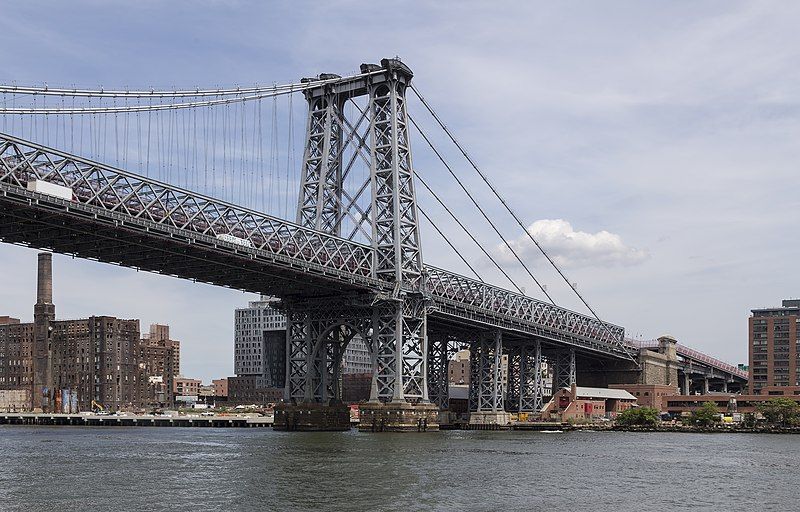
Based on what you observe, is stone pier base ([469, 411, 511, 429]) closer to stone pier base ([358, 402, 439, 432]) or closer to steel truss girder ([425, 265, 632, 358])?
steel truss girder ([425, 265, 632, 358])

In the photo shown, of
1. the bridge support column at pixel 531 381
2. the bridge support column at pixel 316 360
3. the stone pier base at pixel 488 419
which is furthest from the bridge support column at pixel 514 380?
the bridge support column at pixel 316 360

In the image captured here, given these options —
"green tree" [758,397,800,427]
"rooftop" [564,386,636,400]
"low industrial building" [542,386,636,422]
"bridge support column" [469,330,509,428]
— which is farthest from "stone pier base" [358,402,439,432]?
"green tree" [758,397,800,427]

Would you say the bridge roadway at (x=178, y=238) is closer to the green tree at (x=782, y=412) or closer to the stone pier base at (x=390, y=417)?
the stone pier base at (x=390, y=417)

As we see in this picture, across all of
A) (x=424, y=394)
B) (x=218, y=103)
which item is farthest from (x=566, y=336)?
(x=218, y=103)

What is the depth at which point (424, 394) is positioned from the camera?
113m

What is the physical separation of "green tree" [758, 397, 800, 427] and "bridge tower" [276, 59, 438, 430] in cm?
5474

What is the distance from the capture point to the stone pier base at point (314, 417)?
376 feet

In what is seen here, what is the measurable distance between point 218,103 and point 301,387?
3237cm

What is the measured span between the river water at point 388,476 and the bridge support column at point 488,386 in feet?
159

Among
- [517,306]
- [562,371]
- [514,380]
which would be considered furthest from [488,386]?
[562,371]

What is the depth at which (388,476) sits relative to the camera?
6138 centimetres

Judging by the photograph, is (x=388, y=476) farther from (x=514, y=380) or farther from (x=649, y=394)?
(x=649, y=394)

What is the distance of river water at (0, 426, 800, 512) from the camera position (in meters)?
50.6

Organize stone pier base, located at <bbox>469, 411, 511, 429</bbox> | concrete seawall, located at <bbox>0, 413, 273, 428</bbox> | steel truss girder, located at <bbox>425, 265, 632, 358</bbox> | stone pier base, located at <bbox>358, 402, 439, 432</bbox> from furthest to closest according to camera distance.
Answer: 1. concrete seawall, located at <bbox>0, 413, 273, 428</bbox>
2. stone pier base, located at <bbox>469, 411, 511, 429</bbox>
3. steel truss girder, located at <bbox>425, 265, 632, 358</bbox>
4. stone pier base, located at <bbox>358, 402, 439, 432</bbox>
